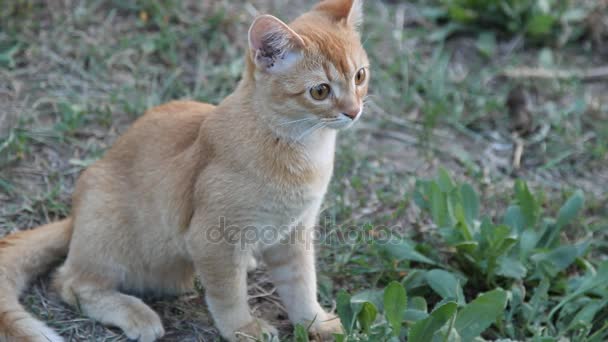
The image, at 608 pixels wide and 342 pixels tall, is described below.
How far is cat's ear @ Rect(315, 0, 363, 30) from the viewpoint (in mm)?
2975

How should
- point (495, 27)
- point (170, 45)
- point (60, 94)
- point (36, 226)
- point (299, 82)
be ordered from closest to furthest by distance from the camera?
point (299, 82) → point (36, 226) → point (60, 94) → point (170, 45) → point (495, 27)

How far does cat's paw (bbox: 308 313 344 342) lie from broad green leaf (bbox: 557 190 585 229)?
121 cm

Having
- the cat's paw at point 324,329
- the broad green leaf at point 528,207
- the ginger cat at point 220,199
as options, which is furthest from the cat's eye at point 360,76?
the broad green leaf at point 528,207

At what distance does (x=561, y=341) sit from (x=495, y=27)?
2811 mm

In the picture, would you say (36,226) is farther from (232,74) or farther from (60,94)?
(232,74)

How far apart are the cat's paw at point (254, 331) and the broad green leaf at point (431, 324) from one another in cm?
60

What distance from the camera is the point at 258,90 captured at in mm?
2850

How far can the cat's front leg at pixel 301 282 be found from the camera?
310 centimetres

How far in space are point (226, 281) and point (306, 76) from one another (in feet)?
2.77

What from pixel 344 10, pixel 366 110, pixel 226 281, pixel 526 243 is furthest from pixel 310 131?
pixel 366 110

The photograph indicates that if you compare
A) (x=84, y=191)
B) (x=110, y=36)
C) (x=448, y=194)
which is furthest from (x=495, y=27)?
(x=84, y=191)

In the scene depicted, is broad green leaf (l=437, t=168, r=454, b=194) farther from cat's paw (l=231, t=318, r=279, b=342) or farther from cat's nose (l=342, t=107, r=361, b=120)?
cat's paw (l=231, t=318, r=279, b=342)

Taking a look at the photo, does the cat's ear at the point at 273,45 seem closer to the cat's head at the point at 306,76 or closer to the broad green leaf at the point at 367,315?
the cat's head at the point at 306,76

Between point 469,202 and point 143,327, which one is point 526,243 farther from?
point 143,327
